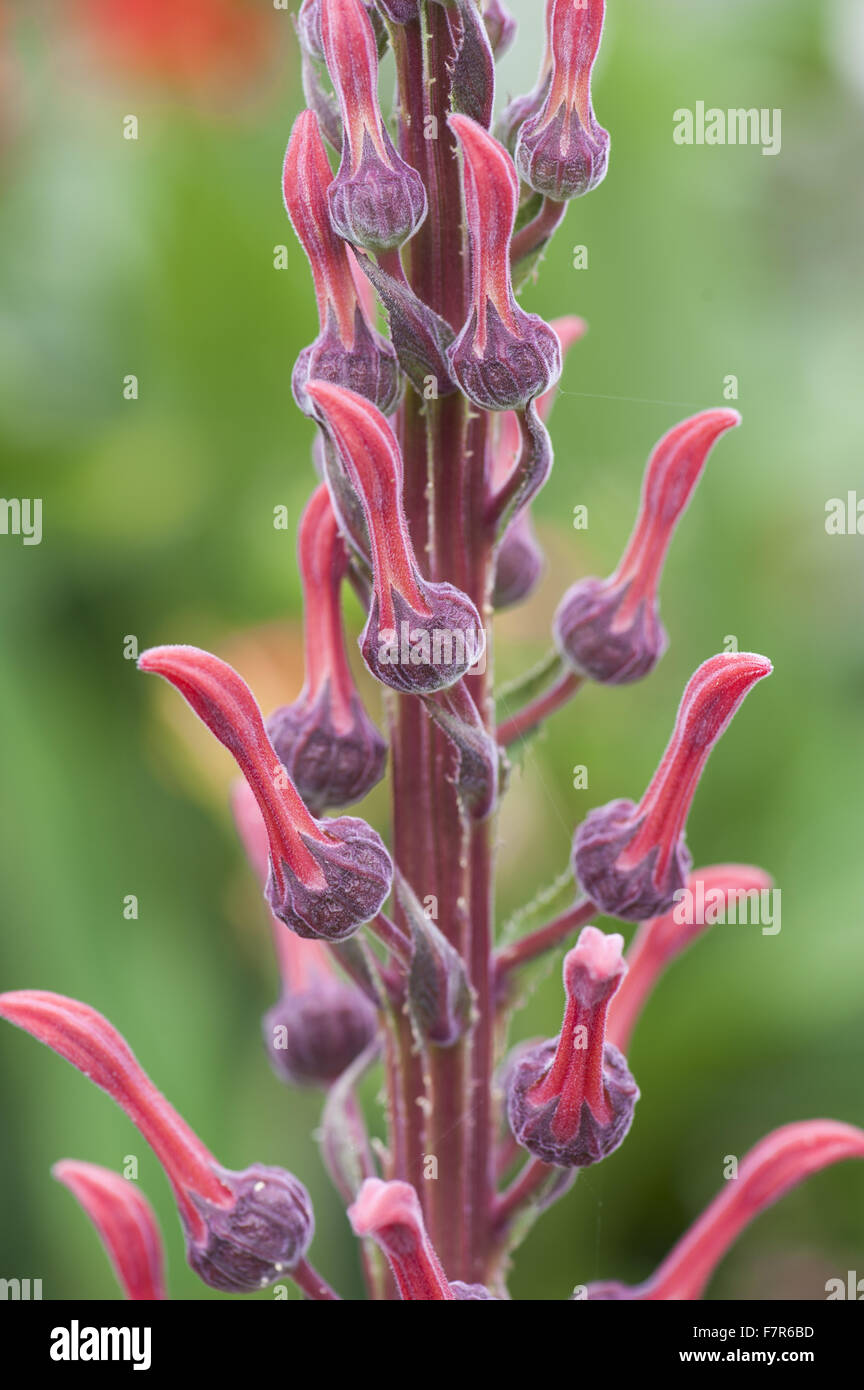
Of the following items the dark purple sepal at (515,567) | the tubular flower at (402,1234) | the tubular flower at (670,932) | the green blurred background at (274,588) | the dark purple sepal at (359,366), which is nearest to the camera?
the tubular flower at (402,1234)

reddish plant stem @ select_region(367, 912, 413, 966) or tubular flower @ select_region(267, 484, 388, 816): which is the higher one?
tubular flower @ select_region(267, 484, 388, 816)

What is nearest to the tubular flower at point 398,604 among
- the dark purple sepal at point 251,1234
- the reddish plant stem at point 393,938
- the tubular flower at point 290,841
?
the tubular flower at point 290,841

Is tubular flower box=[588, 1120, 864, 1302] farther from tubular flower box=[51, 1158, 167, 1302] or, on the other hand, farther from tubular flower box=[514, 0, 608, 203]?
tubular flower box=[514, 0, 608, 203]

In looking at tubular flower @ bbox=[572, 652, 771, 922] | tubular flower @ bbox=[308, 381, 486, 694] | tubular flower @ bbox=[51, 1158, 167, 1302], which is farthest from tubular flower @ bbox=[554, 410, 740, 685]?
tubular flower @ bbox=[51, 1158, 167, 1302]

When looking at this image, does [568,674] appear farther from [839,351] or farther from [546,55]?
[839,351]

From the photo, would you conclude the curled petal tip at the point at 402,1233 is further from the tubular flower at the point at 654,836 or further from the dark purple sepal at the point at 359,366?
the dark purple sepal at the point at 359,366

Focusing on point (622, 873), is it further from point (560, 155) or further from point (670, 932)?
point (560, 155)
